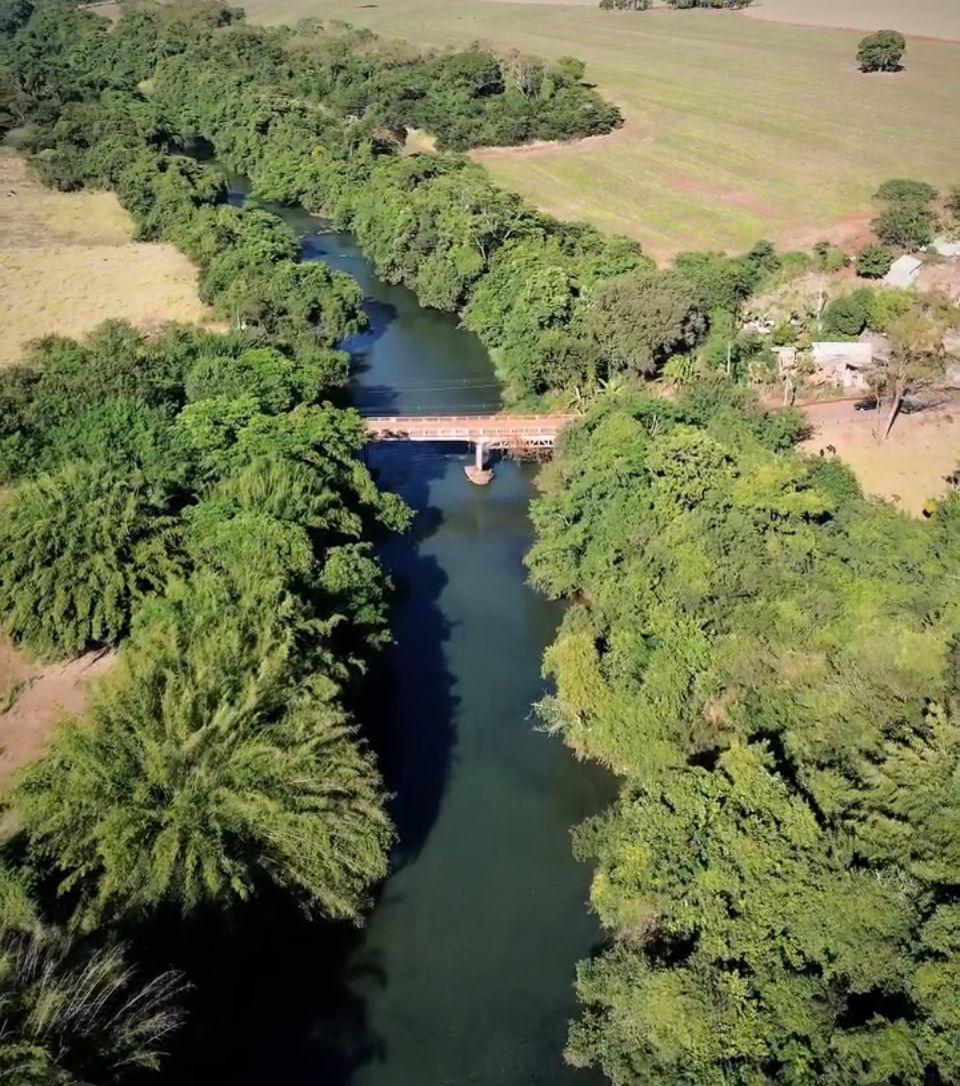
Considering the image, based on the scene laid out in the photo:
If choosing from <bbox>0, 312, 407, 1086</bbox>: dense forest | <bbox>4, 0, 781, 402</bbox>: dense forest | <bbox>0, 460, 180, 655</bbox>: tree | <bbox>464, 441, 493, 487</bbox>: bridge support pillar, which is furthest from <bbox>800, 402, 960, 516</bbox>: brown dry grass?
<bbox>0, 460, 180, 655</bbox>: tree

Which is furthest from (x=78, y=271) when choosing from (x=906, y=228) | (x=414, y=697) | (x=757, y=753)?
(x=757, y=753)

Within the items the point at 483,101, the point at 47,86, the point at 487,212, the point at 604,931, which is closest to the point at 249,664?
the point at 604,931

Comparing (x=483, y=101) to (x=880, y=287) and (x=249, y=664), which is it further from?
(x=249, y=664)

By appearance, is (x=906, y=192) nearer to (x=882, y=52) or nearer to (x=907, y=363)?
(x=907, y=363)

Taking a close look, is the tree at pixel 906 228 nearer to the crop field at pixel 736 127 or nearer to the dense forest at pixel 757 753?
the crop field at pixel 736 127

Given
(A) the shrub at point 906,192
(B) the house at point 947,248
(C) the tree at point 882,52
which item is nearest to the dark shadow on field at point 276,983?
(B) the house at point 947,248
